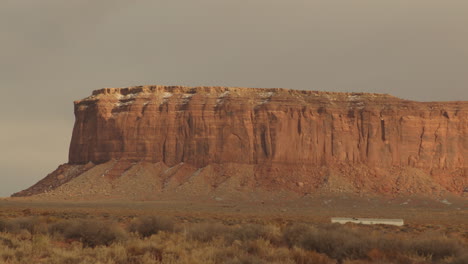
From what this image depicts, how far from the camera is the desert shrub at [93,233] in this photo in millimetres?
21734

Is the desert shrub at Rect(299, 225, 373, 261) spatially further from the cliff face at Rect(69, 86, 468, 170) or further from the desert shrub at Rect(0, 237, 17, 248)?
the cliff face at Rect(69, 86, 468, 170)

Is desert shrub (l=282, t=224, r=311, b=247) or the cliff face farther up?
the cliff face

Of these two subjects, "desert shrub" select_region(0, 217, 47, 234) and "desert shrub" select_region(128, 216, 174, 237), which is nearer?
"desert shrub" select_region(0, 217, 47, 234)

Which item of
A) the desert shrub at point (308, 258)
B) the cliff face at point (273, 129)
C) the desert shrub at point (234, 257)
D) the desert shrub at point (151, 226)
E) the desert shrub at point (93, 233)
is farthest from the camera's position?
the cliff face at point (273, 129)

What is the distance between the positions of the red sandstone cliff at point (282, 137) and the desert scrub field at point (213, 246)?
62.4 metres

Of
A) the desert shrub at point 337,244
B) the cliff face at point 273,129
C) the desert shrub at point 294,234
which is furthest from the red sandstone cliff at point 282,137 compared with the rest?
the desert shrub at point 337,244

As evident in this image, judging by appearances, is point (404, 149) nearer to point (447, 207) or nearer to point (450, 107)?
point (450, 107)

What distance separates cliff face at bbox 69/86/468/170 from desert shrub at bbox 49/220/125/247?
65.8m

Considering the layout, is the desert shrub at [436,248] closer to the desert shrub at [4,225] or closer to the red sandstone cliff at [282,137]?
the desert shrub at [4,225]

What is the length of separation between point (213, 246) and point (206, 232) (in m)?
3.35

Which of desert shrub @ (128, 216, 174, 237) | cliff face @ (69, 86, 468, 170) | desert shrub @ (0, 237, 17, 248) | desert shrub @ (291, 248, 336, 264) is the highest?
cliff face @ (69, 86, 468, 170)

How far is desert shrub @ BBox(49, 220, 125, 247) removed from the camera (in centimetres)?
2173

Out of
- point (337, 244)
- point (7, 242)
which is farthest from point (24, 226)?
point (337, 244)

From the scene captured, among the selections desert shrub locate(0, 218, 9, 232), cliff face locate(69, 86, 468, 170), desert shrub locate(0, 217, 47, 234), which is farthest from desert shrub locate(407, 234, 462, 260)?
cliff face locate(69, 86, 468, 170)
